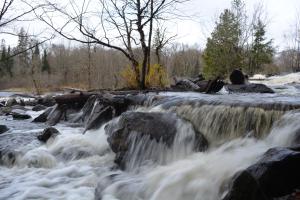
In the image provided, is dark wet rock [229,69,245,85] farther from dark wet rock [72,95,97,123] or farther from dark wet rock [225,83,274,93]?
dark wet rock [72,95,97,123]

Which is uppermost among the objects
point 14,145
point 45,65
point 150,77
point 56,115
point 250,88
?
point 45,65

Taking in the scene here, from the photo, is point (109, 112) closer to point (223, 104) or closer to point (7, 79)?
point (223, 104)

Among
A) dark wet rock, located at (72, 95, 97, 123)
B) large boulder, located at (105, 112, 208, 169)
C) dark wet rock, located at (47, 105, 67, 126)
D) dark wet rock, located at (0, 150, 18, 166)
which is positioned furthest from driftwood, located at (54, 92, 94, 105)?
large boulder, located at (105, 112, 208, 169)

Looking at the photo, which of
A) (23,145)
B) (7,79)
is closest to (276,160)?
(23,145)

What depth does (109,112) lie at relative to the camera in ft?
30.1

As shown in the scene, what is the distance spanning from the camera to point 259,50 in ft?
125

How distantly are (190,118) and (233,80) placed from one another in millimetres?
6406

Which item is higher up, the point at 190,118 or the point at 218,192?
the point at 190,118

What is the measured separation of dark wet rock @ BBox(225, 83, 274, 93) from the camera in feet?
34.2

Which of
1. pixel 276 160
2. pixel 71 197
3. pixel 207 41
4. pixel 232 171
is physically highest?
pixel 207 41

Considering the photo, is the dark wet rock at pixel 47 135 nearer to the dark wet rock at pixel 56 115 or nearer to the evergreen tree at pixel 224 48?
the dark wet rock at pixel 56 115

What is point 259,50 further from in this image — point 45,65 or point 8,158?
point 45,65

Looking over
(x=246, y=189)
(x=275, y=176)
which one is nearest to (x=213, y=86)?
(x=275, y=176)

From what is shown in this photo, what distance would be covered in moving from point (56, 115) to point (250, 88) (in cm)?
553
